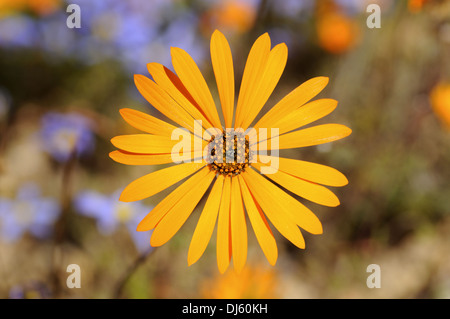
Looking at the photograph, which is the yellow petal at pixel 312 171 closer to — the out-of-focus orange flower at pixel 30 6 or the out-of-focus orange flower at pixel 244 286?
the out-of-focus orange flower at pixel 244 286

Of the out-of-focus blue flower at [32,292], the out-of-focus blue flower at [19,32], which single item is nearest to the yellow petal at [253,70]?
the out-of-focus blue flower at [32,292]

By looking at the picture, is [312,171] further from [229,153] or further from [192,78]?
[192,78]

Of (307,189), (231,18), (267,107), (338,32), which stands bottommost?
(307,189)

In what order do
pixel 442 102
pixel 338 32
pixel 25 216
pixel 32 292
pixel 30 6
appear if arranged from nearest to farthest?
pixel 32 292, pixel 25 216, pixel 442 102, pixel 30 6, pixel 338 32

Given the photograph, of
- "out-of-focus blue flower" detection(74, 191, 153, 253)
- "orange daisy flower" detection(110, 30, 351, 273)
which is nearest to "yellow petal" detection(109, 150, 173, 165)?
"orange daisy flower" detection(110, 30, 351, 273)

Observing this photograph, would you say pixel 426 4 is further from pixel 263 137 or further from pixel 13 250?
pixel 13 250

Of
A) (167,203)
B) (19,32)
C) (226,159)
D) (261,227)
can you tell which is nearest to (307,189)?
(261,227)
